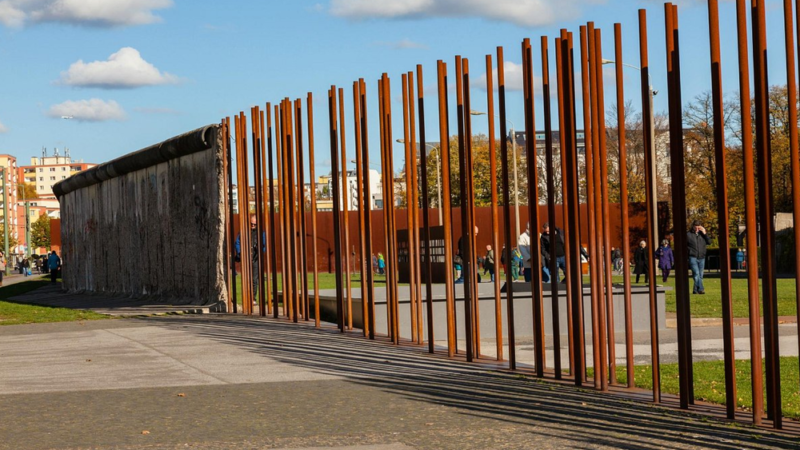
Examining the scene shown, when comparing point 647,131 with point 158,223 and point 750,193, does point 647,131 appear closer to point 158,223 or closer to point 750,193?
point 750,193

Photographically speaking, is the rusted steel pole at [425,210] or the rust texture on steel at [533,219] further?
the rusted steel pole at [425,210]

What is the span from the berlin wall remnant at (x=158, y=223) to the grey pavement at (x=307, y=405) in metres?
5.72

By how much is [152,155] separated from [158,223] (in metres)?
1.24

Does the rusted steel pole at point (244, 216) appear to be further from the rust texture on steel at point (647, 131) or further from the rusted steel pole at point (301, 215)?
the rust texture on steel at point (647, 131)

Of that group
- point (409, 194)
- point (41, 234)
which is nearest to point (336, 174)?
point (409, 194)

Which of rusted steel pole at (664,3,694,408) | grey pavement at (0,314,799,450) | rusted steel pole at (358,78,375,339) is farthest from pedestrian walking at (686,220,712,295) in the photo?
rusted steel pole at (664,3,694,408)

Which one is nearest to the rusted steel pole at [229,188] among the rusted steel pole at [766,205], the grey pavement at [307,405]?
the grey pavement at [307,405]

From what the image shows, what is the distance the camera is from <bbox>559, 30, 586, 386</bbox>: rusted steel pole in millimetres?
8500

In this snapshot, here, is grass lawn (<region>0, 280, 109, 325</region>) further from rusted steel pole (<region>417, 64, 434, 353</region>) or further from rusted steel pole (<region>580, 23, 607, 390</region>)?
rusted steel pole (<region>580, 23, 607, 390</region>)

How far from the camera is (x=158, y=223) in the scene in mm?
20078

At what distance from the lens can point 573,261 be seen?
28.0 ft

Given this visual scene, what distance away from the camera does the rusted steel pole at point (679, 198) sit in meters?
7.13

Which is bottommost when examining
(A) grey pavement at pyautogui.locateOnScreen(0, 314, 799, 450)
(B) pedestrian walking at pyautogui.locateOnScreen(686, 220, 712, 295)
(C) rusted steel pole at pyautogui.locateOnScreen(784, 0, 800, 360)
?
(A) grey pavement at pyautogui.locateOnScreen(0, 314, 799, 450)

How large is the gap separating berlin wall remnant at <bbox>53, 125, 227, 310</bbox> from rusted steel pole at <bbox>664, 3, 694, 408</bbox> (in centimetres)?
1091
